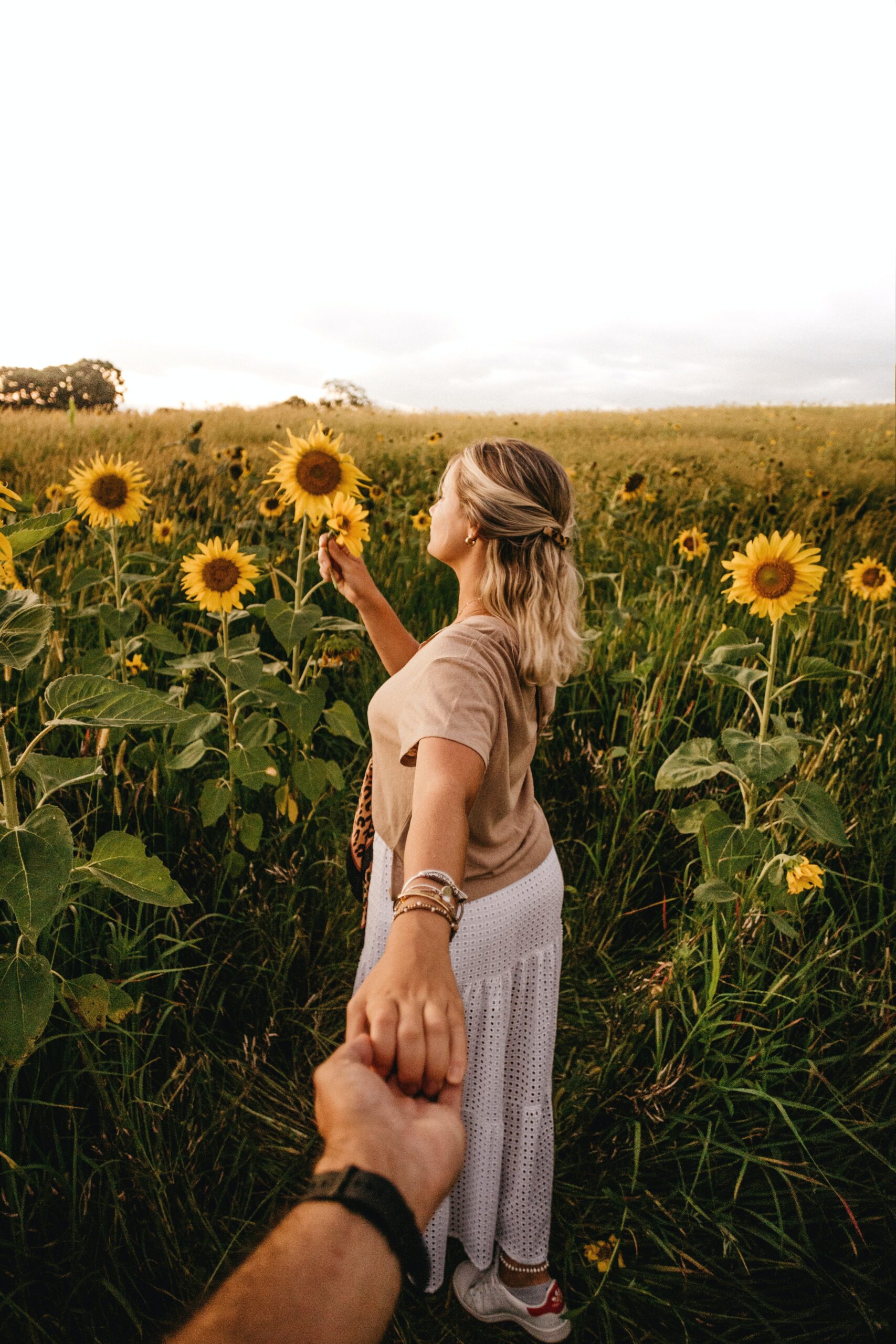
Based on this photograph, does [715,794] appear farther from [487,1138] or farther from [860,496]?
[860,496]

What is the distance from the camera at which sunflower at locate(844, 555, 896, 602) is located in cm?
377

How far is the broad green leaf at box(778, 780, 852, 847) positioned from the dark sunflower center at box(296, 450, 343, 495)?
1.63 m

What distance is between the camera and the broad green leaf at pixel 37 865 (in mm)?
1232

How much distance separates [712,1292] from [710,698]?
200cm

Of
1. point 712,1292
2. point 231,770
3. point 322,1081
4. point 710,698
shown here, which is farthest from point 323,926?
point 322,1081

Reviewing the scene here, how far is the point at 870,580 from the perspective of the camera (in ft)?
12.6

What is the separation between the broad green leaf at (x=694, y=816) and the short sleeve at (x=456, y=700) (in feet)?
3.09

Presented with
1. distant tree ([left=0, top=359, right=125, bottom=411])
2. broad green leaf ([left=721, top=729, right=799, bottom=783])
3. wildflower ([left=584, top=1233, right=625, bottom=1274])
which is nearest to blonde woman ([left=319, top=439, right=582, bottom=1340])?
wildflower ([left=584, top=1233, right=625, bottom=1274])

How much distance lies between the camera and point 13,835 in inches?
51.0

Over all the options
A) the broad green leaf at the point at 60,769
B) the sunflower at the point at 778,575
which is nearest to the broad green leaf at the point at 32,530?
the broad green leaf at the point at 60,769

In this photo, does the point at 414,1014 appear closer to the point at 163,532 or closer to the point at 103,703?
the point at 103,703

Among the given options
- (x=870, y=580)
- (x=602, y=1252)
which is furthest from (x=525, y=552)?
(x=870, y=580)

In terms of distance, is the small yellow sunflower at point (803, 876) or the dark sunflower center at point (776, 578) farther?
the dark sunflower center at point (776, 578)

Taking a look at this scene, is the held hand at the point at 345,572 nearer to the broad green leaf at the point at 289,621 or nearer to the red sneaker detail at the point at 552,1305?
the broad green leaf at the point at 289,621
